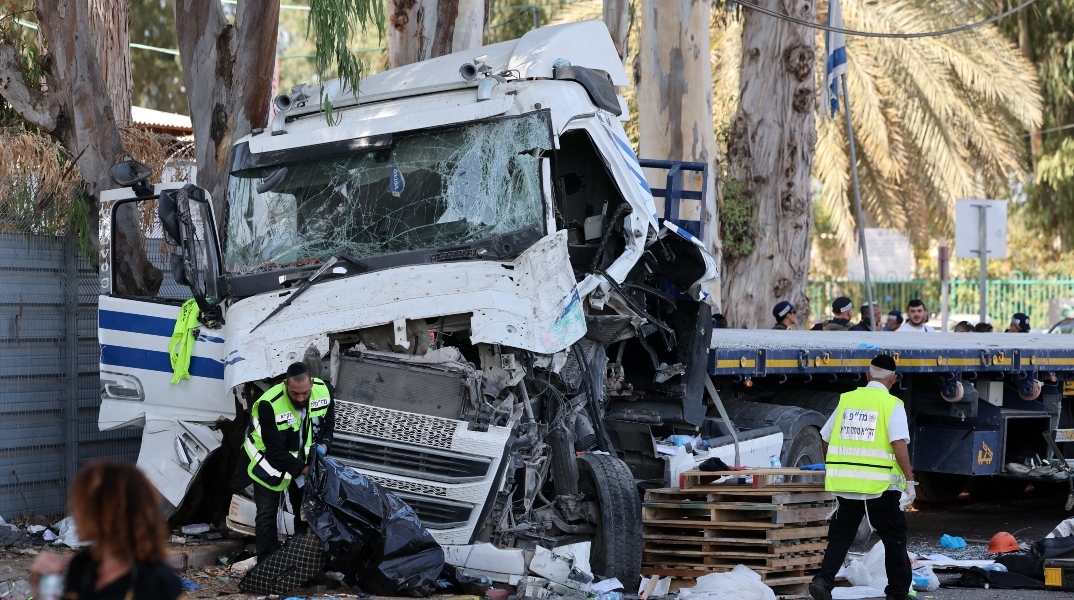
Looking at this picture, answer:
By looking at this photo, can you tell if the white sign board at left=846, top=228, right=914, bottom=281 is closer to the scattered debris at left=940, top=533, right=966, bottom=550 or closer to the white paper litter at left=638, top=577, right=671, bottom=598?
the scattered debris at left=940, top=533, right=966, bottom=550

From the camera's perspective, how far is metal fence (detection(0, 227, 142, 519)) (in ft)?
31.2

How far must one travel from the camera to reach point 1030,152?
3391 cm

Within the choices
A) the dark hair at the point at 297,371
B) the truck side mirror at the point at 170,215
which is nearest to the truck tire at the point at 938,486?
the dark hair at the point at 297,371

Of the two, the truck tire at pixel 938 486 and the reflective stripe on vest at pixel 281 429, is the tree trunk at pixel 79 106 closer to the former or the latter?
the reflective stripe on vest at pixel 281 429

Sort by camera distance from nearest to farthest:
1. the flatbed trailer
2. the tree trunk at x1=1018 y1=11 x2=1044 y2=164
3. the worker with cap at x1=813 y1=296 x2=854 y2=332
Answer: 1. the flatbed trailer
2. the worker with cap at x1=813 y1=296 x2=854 y2=332
3. the tree trunk at x1=1018 y1=11 x2=1044 y2=164

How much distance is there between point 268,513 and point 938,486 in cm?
797

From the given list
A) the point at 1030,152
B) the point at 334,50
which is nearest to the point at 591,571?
the point at 334,50

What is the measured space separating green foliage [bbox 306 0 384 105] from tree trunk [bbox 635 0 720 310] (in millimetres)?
8249

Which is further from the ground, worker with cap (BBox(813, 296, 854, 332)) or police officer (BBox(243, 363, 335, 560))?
worker with cap (BBox(813, 296, 854, 332))

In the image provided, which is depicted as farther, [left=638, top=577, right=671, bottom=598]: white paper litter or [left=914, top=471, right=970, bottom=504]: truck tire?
[left=914, top=471, right=970, bottom=504]: truck tire

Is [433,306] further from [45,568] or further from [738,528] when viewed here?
[45,568]

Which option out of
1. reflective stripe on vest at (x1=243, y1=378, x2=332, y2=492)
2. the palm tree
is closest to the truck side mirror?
reflective stripe on vest at (x1=243, y1=378, x2=332, y2=492)

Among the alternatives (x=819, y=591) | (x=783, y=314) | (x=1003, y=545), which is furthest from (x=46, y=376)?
(x=783, y=314)

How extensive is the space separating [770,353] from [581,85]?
2.74m
